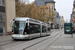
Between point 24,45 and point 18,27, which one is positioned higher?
point 18,27

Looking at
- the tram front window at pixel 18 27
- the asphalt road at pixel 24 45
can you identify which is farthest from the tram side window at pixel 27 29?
the asphalt road at pixel 24 45

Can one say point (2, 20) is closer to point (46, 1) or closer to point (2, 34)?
point (2, 34)

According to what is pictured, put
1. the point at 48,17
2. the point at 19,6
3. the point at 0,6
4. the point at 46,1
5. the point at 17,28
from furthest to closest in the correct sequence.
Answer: the point at 46,1
the point at 48,17
the point at 19,6
the point at 0,6
the point at 17,28

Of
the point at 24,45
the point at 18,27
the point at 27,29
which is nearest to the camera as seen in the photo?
the point at 24,45

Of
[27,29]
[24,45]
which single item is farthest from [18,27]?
[24,45]

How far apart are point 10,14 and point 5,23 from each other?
2.75 meters

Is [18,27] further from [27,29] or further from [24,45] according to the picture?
[24,45]

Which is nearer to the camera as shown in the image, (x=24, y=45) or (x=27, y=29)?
(x=24, y=45)

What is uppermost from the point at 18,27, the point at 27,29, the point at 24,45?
the point at 18,27

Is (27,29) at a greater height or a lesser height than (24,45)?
greater

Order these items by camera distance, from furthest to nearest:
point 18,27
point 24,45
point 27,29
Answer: point 27,29 → point 18,27 → point 24,45

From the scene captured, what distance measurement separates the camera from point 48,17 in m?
52.8

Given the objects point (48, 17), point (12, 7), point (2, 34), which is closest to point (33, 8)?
point (12, 7)

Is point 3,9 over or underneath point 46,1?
underneath
